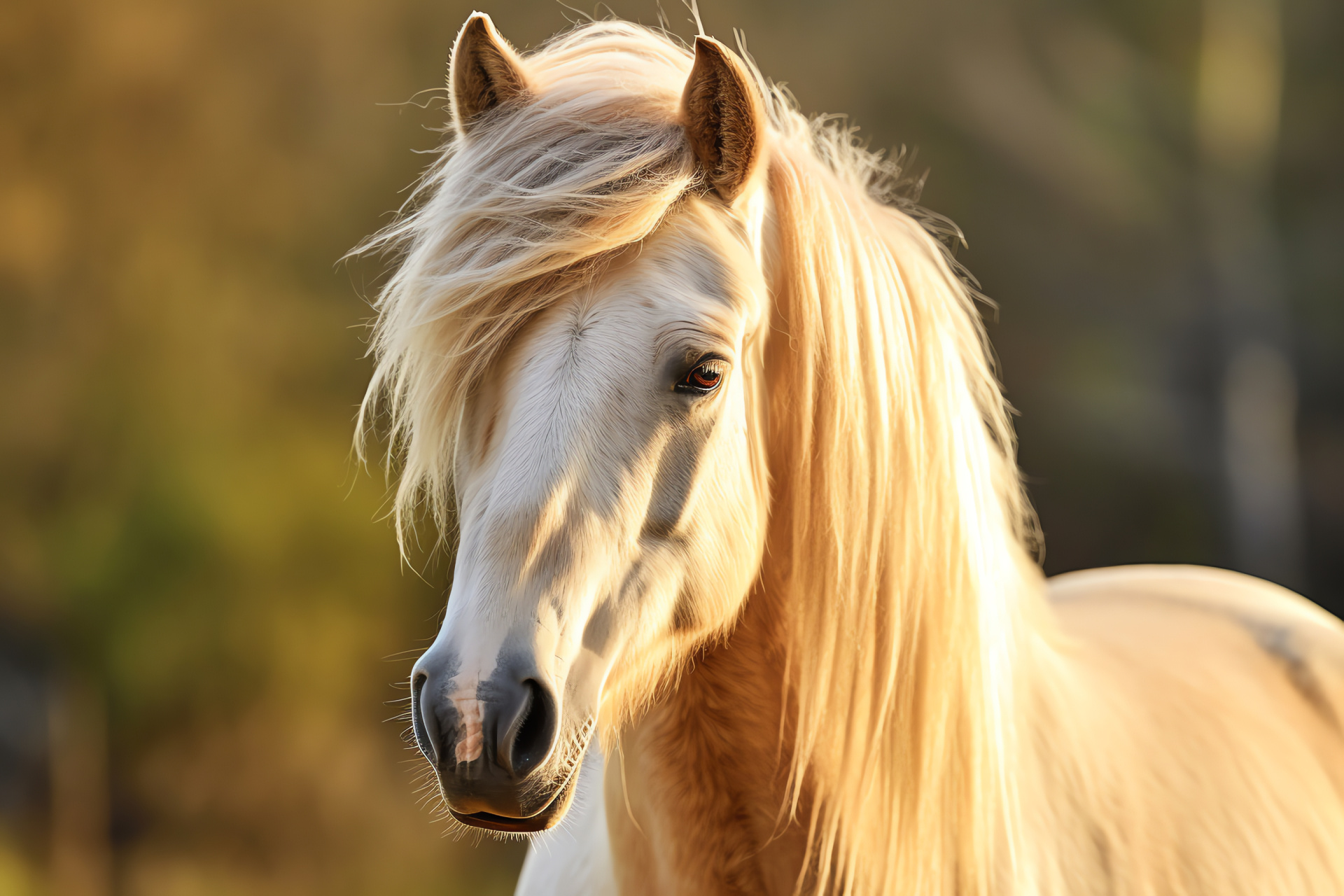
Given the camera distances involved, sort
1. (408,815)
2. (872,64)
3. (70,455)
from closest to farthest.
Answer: (70,455) < (408,815) < (872,64)

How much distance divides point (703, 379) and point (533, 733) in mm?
268

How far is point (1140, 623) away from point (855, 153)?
2.31ft

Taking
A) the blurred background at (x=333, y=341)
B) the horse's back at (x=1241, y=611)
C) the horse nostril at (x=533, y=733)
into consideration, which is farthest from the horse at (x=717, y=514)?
the blurred background at (x=333, y=341)

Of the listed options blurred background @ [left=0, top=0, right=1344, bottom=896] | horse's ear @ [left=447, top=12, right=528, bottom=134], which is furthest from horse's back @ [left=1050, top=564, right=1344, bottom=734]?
blurred background @ [left=0, top=0, right=1344, bottom=896]

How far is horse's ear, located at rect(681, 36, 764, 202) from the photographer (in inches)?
25.8

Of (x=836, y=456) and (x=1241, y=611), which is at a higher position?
(x=836, y=456)

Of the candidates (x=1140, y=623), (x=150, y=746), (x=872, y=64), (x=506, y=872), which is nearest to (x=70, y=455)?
(x=150, y=746)

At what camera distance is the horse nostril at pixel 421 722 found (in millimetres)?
548

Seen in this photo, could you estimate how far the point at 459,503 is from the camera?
72cm

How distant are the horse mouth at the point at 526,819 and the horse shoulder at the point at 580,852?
17 cm

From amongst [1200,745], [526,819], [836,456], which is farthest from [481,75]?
[1200,745]

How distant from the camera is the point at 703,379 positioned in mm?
641

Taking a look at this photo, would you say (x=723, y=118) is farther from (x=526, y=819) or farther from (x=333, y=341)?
(x=333, y=341)

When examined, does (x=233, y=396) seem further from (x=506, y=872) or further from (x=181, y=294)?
(x=506, y=872)
